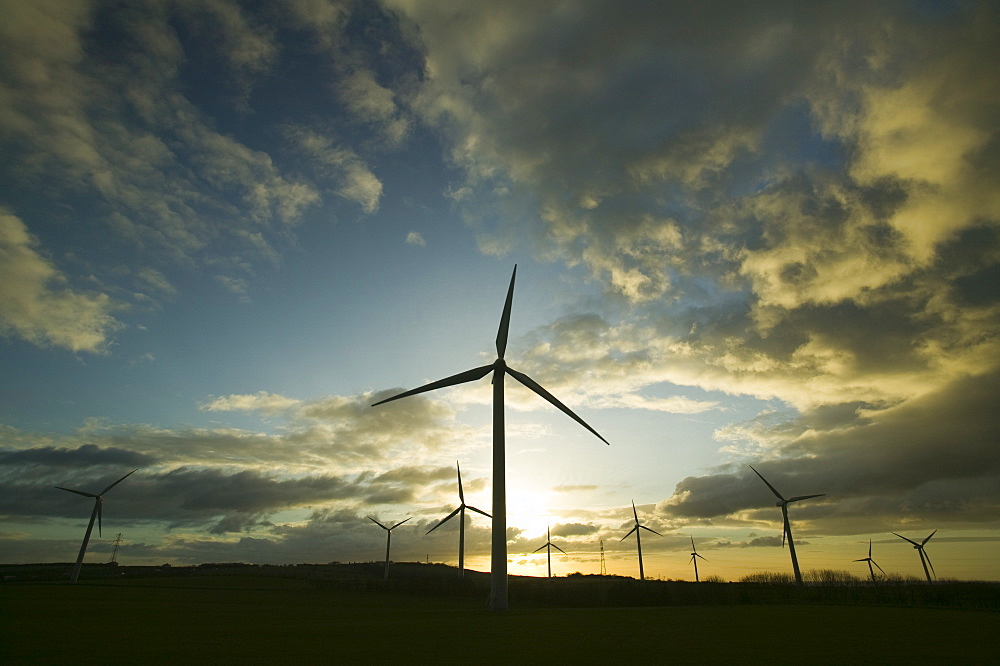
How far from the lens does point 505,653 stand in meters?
18.1

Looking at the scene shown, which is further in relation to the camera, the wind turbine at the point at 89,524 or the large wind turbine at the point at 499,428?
the wind turbine at the point at 89,524

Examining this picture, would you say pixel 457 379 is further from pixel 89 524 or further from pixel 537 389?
pixel 89 524

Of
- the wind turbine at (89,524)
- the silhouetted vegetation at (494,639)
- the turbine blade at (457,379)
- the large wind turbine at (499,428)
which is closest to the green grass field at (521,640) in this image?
the silhouetted vegetation at (494,639)

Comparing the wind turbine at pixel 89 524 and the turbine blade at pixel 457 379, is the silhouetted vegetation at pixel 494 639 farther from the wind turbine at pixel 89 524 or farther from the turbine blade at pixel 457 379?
the wind turbine at pixel 89 524

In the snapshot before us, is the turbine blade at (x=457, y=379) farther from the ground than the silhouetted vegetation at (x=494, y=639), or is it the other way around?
the turbine blade at (x=457, y=379)

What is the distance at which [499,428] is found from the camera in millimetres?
44875

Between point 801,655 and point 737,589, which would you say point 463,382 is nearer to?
point 801,655

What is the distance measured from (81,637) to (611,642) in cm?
2387

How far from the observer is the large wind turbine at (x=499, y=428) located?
40.6 meters

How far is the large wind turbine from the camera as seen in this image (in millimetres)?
40625

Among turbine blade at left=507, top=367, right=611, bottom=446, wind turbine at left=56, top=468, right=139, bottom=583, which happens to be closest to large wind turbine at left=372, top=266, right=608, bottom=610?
turbine blade at left=507, top=367, right=611, bottom=446

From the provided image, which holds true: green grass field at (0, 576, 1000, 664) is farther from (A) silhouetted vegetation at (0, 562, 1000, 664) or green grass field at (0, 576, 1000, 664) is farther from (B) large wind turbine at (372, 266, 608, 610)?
(B) large wind turbine at (372, 266, 608, 610)

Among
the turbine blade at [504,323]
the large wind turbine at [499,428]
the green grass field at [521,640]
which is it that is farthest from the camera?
the turbine blade at [504,323]

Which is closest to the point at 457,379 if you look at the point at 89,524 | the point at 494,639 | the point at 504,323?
the point at 504,323
